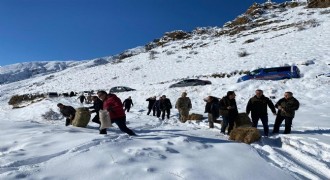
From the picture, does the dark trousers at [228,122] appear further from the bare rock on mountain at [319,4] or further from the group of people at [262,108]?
the bare rock on mountain at [319,4]

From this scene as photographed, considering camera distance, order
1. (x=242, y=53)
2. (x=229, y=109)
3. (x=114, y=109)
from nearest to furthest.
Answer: (x=114, y=109) < (x=229, y=109) < (x=242, y=53)

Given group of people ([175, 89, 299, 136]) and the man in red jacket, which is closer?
the man in red jacket

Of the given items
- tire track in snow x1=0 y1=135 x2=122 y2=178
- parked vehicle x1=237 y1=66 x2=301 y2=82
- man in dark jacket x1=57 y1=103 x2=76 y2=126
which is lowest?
tire track in snow x1=0 y1=135 x2=122 y2=178

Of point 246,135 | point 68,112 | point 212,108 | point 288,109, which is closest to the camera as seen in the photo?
point 246,135

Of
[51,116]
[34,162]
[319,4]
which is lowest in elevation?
[34,162]

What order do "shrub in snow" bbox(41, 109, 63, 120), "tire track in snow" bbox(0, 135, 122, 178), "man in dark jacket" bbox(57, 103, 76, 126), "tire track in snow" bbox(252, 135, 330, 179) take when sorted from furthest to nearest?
"shrub in snow" bbox(41, 109, 63, 120) < "man in dark jacket" bbox(57, 103, 76, 126) < "tire track in snow" bbox(252, 135, 330, 179) < "tire track in snow" bbox(0, 135, 122, 178)

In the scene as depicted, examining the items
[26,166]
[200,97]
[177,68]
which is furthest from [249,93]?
[177,68]

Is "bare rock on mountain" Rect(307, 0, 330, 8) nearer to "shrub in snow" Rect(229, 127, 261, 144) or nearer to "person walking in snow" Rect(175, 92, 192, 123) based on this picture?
"person walking in snow" Rect(175, 92, 192, 123)

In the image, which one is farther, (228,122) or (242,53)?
(242,53)

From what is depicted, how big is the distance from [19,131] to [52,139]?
87.5 inches

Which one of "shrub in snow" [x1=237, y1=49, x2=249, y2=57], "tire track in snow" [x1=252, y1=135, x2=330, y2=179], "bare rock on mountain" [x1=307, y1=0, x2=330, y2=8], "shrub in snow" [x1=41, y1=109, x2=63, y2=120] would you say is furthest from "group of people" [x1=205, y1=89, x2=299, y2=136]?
"bare rock on mountain" [x1=307, y1=0, x2=330, y2=8]

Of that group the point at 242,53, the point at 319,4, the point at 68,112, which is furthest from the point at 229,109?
the point at 319,4

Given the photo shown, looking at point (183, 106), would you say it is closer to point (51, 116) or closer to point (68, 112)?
point (68, 112)

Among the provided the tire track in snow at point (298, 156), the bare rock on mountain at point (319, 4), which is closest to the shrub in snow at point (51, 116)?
the tire track in snow at point (298, 156)
